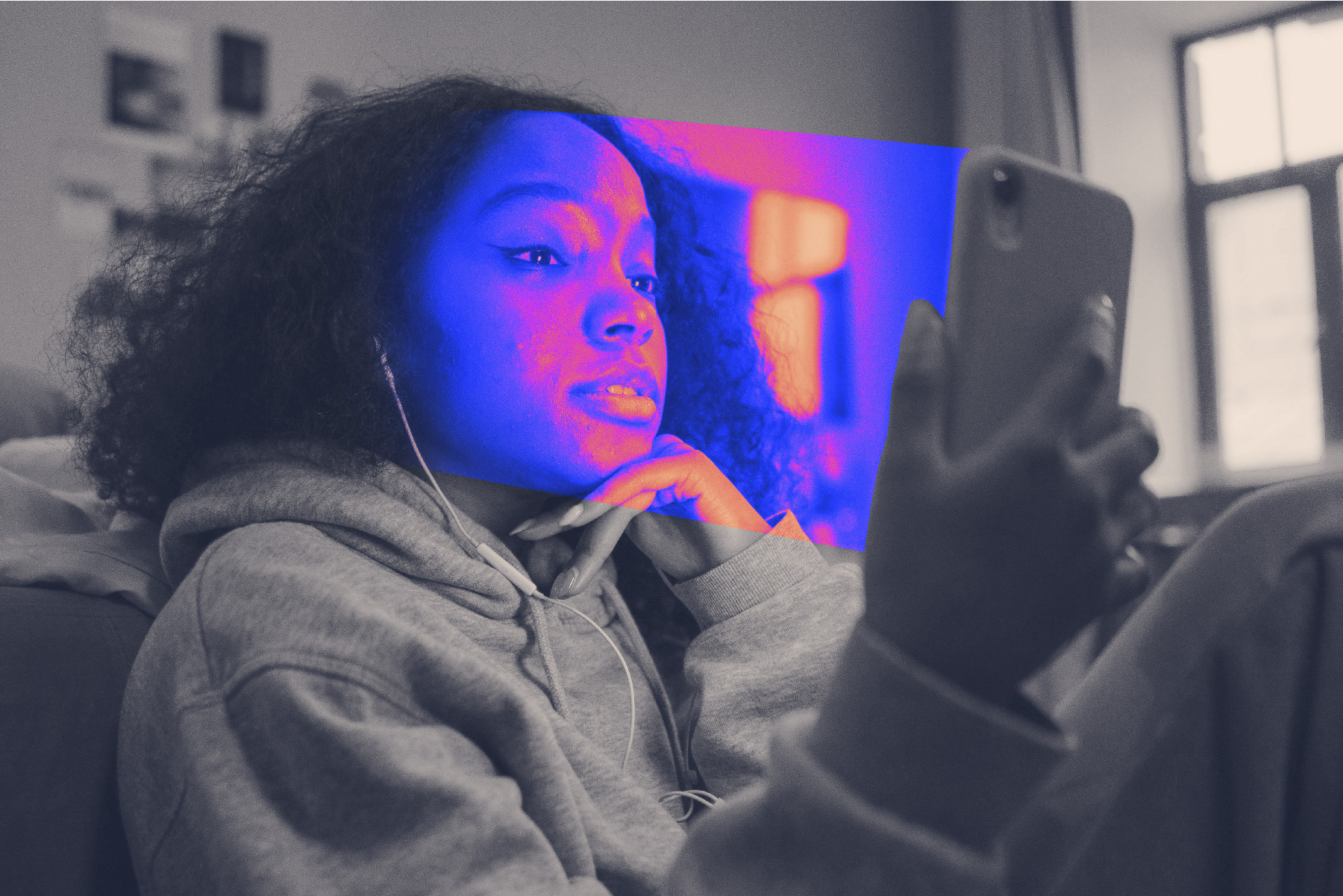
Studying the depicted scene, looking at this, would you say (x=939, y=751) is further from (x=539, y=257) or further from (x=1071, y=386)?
(x=539, y=257)

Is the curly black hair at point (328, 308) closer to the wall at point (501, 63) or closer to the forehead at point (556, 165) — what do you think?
the forehead at point (556, 165)

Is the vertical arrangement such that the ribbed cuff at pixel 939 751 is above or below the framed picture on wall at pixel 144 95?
below

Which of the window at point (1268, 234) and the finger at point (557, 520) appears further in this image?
the window at point (1268, 234)

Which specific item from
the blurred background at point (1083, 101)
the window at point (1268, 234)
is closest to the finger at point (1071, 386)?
the blurred background at point (1083, 101)

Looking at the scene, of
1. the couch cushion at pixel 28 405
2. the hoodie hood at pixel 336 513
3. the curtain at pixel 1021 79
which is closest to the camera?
the hoodie hood at pixel 336 513

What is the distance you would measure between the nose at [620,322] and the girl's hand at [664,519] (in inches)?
4.3

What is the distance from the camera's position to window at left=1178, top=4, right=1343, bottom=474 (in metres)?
3.11

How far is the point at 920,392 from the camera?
0.38 metres

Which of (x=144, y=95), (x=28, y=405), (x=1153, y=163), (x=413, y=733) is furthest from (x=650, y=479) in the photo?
(x=1153, y=163)

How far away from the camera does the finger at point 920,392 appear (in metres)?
0.38

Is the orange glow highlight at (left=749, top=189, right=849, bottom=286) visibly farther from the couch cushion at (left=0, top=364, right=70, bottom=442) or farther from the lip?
the couch cushion at (left=0, top=364, right=70, bottom=442)

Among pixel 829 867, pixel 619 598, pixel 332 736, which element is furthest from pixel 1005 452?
pixel 619 598

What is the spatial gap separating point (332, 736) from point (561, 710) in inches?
9.4

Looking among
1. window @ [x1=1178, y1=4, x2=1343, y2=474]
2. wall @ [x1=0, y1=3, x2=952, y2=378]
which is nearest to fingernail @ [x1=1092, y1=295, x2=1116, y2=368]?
wall @ [x1=0, y1=3, x2=952, y2=378]
